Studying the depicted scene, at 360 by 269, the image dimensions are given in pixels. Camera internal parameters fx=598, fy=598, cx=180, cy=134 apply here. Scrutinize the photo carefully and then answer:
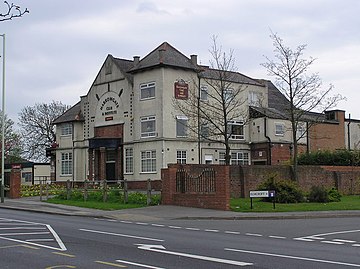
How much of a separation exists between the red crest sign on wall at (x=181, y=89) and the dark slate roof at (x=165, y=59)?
1388 mm

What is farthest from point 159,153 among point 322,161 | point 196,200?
point 196,200

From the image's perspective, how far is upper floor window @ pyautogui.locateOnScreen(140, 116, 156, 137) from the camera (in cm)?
4897

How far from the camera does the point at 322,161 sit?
4594cm

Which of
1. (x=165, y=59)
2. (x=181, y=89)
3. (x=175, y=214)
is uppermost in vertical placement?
(x=165, y=59)

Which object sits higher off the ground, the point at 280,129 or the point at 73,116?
the point at 73,116

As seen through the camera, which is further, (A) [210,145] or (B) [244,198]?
(A) [210,145]

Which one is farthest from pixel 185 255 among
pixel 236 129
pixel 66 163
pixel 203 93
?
pixel 66 163

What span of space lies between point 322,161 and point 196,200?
19.1m

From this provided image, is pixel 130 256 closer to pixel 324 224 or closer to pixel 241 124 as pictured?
pixel 324 224

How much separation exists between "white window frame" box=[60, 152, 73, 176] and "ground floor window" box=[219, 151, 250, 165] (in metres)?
14.7

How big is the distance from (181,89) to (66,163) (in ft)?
49.5

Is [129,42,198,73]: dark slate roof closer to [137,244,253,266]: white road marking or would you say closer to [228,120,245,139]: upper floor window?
[228,120,245,139]: upper floor window

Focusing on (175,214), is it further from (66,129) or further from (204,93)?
(66,129)

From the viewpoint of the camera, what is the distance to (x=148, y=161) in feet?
161
